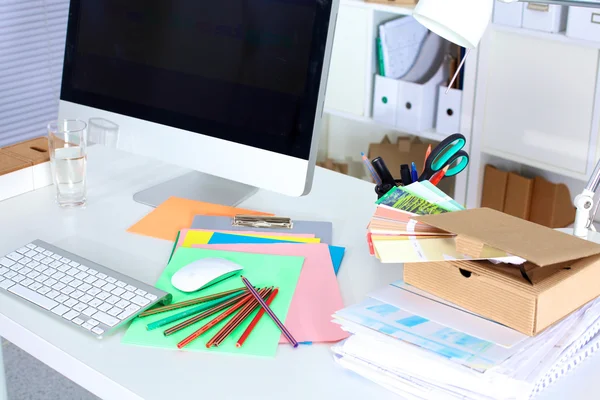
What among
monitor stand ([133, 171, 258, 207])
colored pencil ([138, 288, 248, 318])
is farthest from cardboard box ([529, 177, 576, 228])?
colored pencil ([138, 288, 248, 318])

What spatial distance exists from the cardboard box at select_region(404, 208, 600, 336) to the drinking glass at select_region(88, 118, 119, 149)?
0.70m

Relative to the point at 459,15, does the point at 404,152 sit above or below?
below

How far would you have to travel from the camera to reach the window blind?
2693 mm

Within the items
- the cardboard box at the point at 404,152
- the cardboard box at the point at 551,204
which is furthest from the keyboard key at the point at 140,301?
the cardboard box at the point at 404,152

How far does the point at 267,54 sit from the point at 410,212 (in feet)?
1.27

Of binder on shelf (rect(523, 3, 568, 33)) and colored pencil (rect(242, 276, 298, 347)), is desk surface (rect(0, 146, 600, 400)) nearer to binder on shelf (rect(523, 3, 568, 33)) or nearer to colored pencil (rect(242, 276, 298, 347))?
colored pencil (rect(242, 276, 298, 347))

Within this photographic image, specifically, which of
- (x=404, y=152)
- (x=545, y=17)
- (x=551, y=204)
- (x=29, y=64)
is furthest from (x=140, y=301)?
(x=29, y=64)

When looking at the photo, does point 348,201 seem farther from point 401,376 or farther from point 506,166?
point 506,166

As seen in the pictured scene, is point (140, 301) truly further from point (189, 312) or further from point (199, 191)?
point (199, 191)

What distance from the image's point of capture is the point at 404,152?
2732 millimetres

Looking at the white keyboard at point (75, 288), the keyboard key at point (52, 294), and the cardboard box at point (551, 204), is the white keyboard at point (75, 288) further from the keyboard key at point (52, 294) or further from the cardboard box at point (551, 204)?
the cardboard box at point (551, 204)

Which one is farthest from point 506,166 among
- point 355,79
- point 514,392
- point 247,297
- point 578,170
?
point 514,392

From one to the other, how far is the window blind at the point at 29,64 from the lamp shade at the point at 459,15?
6.82 feet

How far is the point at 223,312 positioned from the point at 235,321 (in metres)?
0.04
